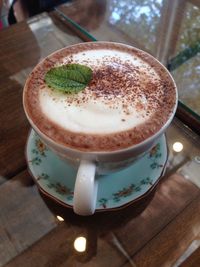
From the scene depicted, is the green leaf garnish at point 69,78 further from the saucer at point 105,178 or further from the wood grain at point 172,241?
the wood grain at point 172,241

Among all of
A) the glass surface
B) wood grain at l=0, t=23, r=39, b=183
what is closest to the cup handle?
wood grain at l=0, t=23, r=39, b=183

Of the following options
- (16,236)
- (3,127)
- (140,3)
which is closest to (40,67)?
(3,127)

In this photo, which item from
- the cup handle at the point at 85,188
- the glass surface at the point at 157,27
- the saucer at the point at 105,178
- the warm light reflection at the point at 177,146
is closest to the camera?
the cup handle at the point at 85,188

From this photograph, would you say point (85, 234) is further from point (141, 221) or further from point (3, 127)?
point (3, 127)

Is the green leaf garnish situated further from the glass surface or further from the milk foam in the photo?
the glass surface

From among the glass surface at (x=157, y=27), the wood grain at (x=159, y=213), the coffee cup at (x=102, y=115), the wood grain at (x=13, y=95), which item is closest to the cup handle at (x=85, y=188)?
the coffee cup at (x=102, y=115)

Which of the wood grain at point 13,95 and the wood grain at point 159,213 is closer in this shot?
the wood grain at point 159,213
